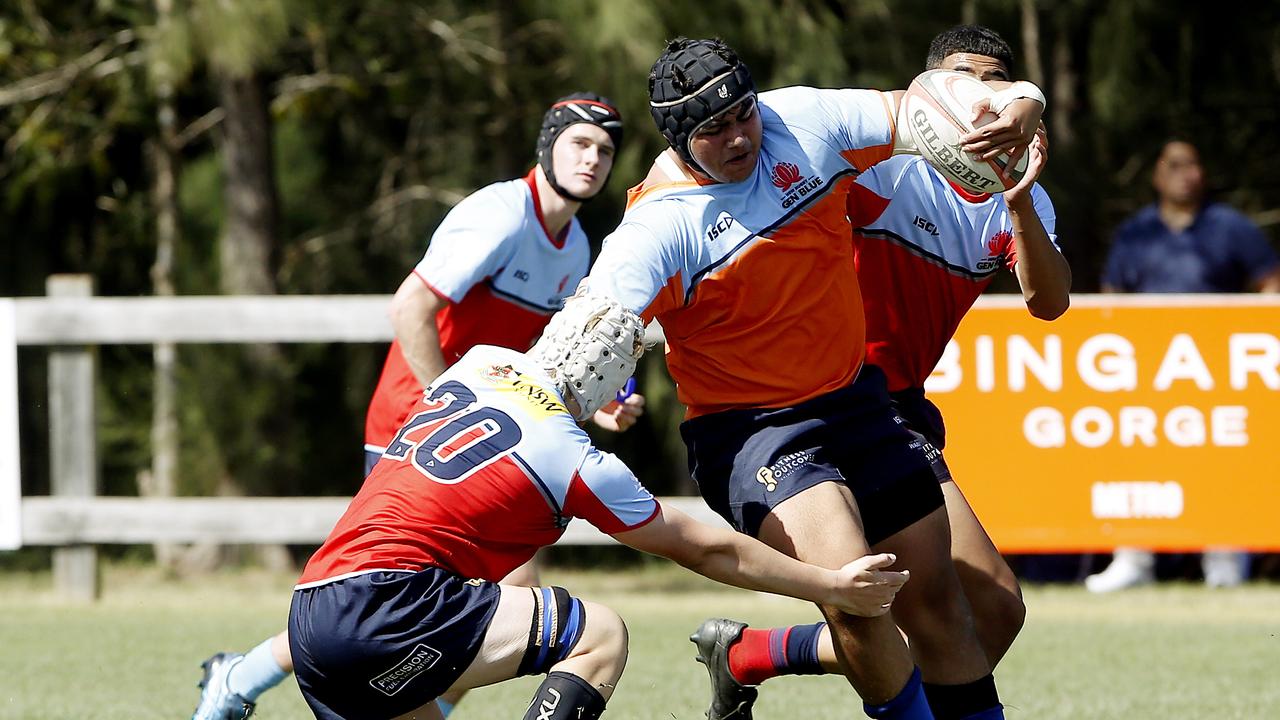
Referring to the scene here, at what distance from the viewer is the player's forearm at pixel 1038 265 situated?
3.94 m

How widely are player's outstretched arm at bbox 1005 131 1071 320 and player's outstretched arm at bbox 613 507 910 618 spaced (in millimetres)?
917

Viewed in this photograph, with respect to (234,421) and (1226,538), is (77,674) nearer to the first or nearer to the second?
(234,421)

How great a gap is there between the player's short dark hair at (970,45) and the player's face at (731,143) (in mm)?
775

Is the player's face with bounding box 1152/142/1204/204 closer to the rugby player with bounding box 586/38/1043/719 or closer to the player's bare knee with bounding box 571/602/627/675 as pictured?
the rugby player with bounding box 586/38/1043/719

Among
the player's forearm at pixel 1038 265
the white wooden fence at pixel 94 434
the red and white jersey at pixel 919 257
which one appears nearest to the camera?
the player's forearm at pixel 1038 265

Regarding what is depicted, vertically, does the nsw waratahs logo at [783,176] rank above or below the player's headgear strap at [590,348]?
above

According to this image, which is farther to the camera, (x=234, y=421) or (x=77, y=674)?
(x=234, y=421)

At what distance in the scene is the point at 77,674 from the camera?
19.2 ft

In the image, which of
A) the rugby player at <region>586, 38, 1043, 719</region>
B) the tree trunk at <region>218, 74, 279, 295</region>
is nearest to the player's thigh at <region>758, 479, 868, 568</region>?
the rugby player at <region>586, 38, 1043, 719</region>

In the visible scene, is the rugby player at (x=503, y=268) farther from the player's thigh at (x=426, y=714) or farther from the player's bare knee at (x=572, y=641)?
the player's bare knee at (x=572, y=641)

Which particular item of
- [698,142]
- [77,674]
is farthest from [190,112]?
[698,142]

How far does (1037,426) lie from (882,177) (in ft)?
10.9

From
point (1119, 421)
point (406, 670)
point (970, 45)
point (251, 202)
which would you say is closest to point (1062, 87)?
point (1119, 421)

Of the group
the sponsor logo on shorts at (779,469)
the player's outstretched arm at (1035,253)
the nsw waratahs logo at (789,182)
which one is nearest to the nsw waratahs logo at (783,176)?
the nsw waratahs logo at (789,182)
